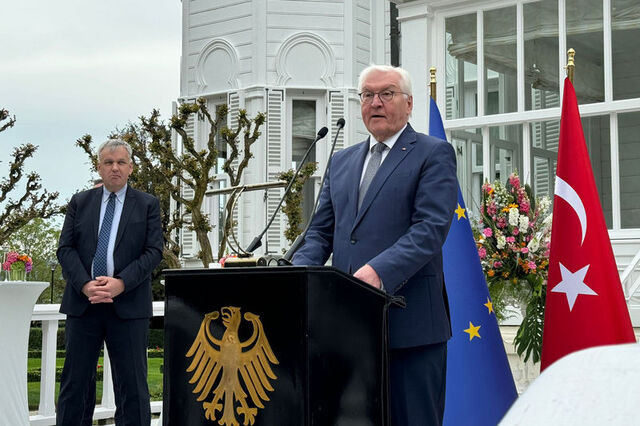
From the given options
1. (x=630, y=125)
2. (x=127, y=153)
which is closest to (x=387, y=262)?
(x=127, y=153)

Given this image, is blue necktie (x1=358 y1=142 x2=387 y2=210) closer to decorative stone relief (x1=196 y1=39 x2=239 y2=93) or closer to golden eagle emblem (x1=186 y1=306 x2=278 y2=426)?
golden eagle emblem (x1=186 y1=306 x2=278 y2=426)

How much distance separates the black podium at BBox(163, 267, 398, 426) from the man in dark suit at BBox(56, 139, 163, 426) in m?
2.20

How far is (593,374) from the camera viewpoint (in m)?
0.63

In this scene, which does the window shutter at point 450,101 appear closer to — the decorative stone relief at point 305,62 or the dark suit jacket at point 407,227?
the dark suit jacket at point 407,227

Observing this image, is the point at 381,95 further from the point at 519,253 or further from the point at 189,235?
the point at 189,235

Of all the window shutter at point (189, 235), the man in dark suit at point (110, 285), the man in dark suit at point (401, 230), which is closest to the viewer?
the man in dark suit at point (401, 230)

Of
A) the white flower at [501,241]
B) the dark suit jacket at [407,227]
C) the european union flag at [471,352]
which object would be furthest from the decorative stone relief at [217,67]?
the dark suit jacket at [407,227]

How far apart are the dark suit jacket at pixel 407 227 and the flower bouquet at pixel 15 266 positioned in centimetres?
314

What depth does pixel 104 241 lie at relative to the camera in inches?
201

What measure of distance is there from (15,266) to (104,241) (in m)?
1.04

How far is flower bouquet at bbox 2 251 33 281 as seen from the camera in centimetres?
580

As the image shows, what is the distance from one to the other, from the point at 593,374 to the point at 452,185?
8.23 feet

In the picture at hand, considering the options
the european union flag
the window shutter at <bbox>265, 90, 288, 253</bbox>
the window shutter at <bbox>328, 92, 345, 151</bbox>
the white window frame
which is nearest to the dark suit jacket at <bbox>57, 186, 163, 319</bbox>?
the european union flag

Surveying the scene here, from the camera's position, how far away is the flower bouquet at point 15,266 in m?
5.80
